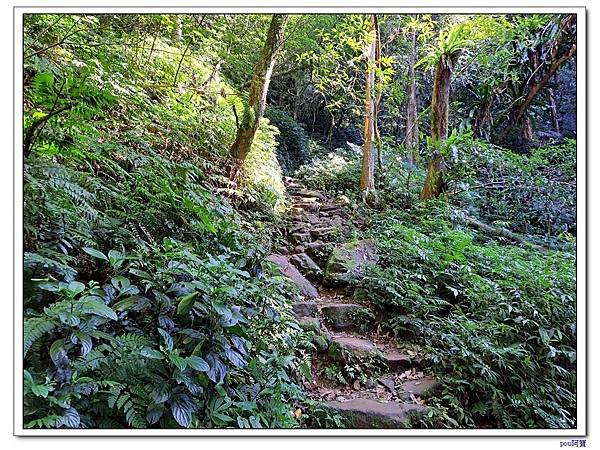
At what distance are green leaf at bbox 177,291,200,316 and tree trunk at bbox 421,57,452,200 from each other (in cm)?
423

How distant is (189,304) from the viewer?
1.43 metres

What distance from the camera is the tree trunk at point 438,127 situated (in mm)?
4945

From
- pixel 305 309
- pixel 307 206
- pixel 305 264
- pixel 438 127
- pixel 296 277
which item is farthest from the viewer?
pixel 307 206

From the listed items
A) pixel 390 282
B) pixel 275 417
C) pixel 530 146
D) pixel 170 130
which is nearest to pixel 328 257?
pixel 390 282

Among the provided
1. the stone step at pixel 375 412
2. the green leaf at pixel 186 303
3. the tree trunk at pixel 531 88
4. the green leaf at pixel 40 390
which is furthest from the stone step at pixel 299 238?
the tree trunk at pixel 531 88

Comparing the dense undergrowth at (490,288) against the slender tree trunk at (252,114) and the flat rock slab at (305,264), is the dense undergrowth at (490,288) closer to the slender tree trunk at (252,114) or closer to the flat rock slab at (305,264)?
the flat rock slab at (305,264)

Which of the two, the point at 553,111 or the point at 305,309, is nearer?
the point at 305,309

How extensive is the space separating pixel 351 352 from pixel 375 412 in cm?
58

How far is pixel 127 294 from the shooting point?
1.49 meters

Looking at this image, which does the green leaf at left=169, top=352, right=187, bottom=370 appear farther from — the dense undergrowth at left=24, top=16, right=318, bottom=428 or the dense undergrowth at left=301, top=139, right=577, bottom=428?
the dense undergrowth at left=301, top=139, right=577, bottom=428
